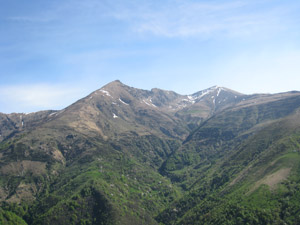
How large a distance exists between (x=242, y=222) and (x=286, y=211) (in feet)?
109

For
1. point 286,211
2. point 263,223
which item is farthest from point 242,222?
point 286,211

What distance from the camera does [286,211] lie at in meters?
193

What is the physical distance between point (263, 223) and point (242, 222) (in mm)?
15122

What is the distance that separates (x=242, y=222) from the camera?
200 meters

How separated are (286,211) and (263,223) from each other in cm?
1972

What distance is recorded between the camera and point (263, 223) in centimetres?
19238

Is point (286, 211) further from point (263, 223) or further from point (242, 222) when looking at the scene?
point (242, 222)
